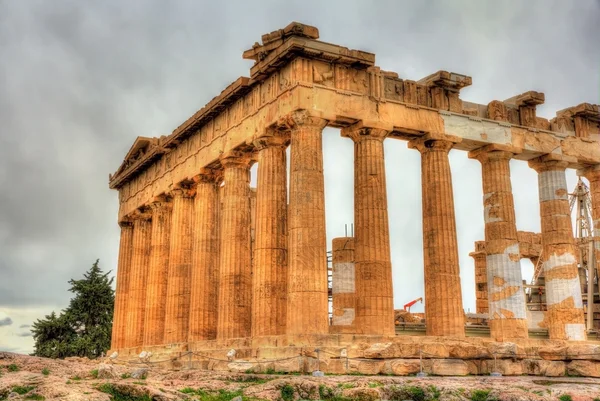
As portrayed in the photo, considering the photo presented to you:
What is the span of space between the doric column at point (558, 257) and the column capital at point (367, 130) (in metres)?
10.2

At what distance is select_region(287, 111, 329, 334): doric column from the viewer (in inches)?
997

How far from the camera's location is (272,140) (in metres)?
29.4

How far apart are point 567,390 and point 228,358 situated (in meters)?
13.0

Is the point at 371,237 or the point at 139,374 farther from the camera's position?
the point at 371,237

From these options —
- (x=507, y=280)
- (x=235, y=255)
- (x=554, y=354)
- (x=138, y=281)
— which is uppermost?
(x=138, y=281)

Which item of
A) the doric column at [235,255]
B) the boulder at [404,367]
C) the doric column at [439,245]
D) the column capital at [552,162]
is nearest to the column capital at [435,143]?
the doric column at [439,245]

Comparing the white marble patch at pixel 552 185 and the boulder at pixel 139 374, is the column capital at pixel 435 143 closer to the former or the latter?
the white marble patch at pixel 552 185

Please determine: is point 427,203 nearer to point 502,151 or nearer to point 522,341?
point 502,151

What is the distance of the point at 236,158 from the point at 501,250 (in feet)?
42.5

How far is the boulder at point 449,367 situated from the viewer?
2209 cm

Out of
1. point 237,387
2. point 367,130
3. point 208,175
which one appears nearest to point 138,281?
point 208,175

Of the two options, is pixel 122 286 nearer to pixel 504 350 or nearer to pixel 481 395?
pixel 504 350

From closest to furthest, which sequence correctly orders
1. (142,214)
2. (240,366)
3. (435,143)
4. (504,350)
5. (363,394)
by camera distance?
1. (363,394)
2. (504,350)
3. (240,366)
4. (435,143)
5. (142,214)

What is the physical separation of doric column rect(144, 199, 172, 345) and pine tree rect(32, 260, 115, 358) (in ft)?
44.7
